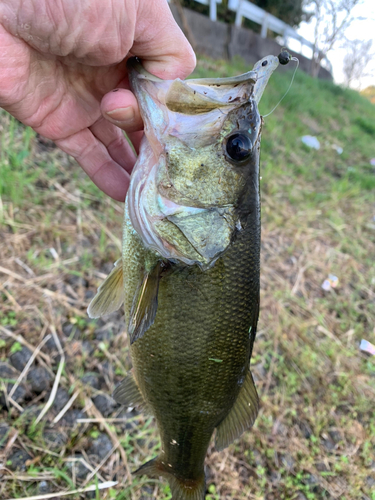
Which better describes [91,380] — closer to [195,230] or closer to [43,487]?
[43,487]

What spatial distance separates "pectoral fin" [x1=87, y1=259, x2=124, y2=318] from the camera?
1.36 meters

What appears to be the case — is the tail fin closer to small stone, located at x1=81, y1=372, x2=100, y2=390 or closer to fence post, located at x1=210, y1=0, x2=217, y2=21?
small stone, located at x1=81, y1=372, x2=100, y2=390

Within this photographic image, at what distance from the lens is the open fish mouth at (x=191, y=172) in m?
1.18

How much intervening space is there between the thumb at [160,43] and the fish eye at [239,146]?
0.42 m

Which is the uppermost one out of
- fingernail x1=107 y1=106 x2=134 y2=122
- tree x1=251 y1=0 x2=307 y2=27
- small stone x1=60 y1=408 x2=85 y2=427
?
tree x1=251 y1=0 x2=307 y2=27

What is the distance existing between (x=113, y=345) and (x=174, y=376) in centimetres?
98

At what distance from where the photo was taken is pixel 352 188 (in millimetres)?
5402

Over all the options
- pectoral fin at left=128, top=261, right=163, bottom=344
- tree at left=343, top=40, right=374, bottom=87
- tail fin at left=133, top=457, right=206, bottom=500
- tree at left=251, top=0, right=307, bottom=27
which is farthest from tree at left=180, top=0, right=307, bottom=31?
tail fin at left=133, top=457, right=206, bottom=500

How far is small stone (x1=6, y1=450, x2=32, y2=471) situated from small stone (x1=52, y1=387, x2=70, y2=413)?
24 cm

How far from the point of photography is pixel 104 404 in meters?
1.93

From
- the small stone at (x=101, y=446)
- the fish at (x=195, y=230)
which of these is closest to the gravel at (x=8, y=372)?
the small stone at (x=101, y=446)

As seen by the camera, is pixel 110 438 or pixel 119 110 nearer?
pixel 119 110

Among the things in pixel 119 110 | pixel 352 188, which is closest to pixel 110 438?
pixel 119 110

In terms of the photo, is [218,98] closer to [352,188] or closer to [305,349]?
[305,349]
